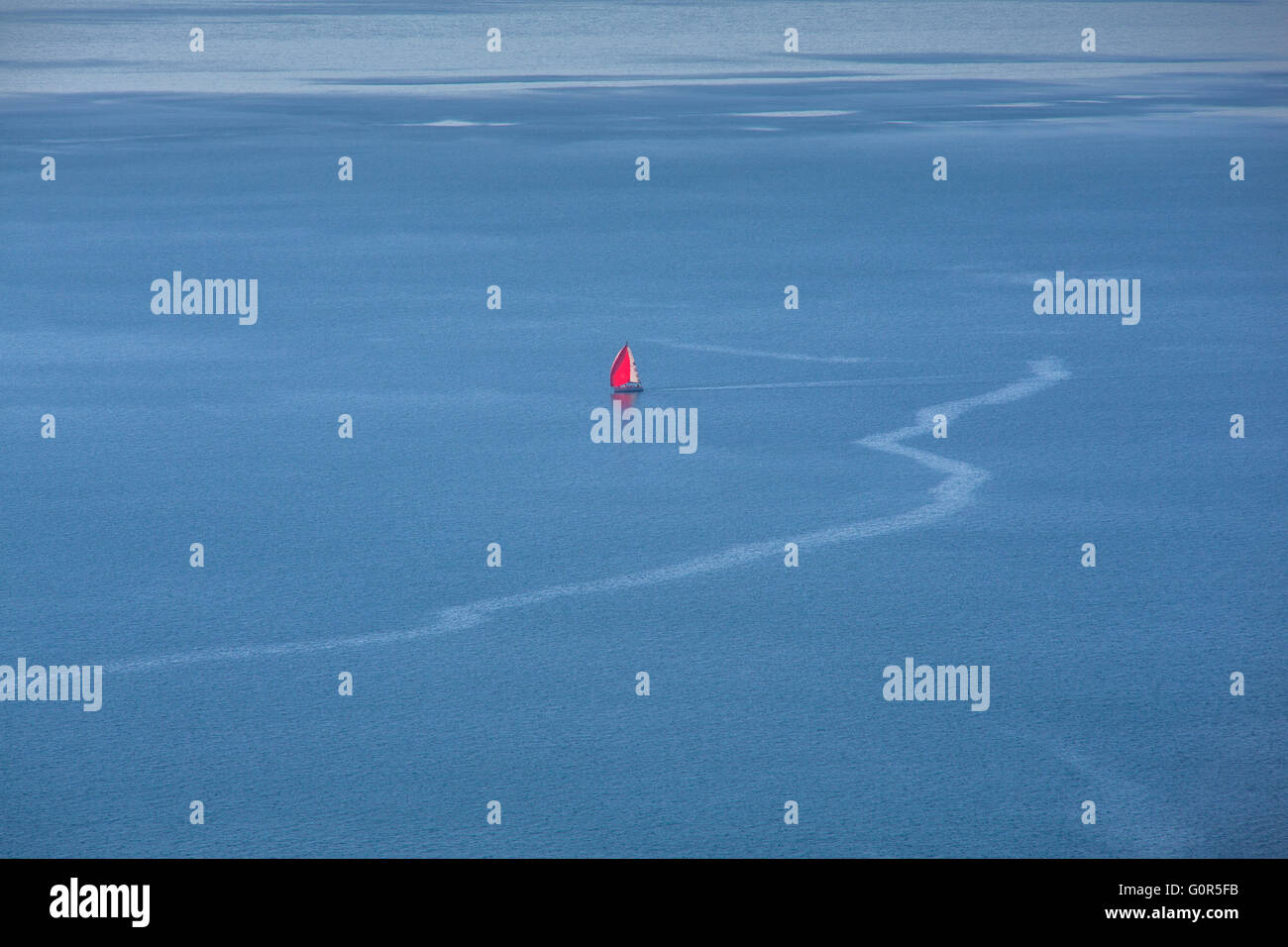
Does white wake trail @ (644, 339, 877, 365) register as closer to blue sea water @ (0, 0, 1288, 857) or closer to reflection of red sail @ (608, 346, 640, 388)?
blue sea water @ (0, 0, 1288, 857)

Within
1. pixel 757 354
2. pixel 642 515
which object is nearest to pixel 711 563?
pixel 642 515

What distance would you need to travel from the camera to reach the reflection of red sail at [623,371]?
14758 mm

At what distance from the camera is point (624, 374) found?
14812 millimetres

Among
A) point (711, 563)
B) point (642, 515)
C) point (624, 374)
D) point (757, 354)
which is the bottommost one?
point (711, 563)

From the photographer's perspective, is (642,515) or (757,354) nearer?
(642,515)

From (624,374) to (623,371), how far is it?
0.08 feet

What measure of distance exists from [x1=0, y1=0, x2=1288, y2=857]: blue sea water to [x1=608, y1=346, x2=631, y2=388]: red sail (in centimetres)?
14

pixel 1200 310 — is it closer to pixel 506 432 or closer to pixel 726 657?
pixel 506 432

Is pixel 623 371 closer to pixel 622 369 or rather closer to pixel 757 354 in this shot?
pixel 622 369

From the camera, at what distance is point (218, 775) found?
27.2 ft

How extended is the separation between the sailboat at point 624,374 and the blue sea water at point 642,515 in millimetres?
130

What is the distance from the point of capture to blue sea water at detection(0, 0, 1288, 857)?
8.20 meters

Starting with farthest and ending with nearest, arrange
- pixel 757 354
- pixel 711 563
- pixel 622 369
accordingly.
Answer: pixel 757 354 < pixel 622 369 < pixel 711 563

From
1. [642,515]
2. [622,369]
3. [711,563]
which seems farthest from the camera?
[622,369]
